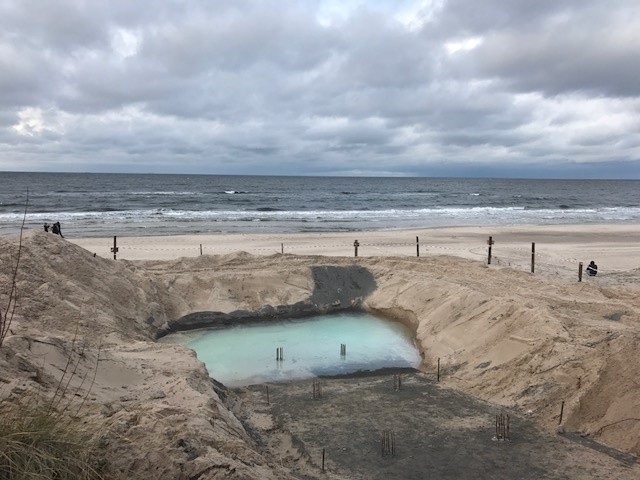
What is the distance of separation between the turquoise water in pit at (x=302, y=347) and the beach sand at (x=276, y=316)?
2.48ft

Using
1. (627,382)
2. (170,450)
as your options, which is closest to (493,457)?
(627,382)

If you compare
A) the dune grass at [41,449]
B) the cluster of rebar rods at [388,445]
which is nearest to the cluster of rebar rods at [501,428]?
the cluster of rebar rods at [388,445]

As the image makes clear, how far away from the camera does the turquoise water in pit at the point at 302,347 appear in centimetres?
1145

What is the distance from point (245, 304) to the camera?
15.7 m

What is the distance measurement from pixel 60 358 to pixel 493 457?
6.44m

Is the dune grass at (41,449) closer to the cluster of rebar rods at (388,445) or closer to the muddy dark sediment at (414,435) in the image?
the muddy dark sediment at (414,435)

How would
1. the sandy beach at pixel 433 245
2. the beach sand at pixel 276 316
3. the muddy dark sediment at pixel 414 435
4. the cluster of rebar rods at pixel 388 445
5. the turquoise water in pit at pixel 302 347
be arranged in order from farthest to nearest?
the sandy beach at pixel 433 245 < the turquoise water in pit at pixel 302 347 < the cluster of rebar rods at pixel 388 445 < the muddy dark sediment at pixel 414 435 < the beach sand at pixel 276 316

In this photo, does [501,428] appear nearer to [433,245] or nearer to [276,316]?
[276,316]

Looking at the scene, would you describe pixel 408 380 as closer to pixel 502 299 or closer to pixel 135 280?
pixel 502 299

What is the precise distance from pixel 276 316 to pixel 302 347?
271 cm

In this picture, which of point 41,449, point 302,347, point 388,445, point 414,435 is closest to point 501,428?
point 414,435

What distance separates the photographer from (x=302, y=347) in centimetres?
1305

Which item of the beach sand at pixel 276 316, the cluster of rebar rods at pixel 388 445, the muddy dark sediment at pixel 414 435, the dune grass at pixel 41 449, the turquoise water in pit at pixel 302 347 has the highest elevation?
the dune grass at pixel 41 449

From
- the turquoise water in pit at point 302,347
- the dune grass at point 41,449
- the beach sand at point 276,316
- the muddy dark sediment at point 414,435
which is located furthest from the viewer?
the turquoise water in pit at point 302,347
